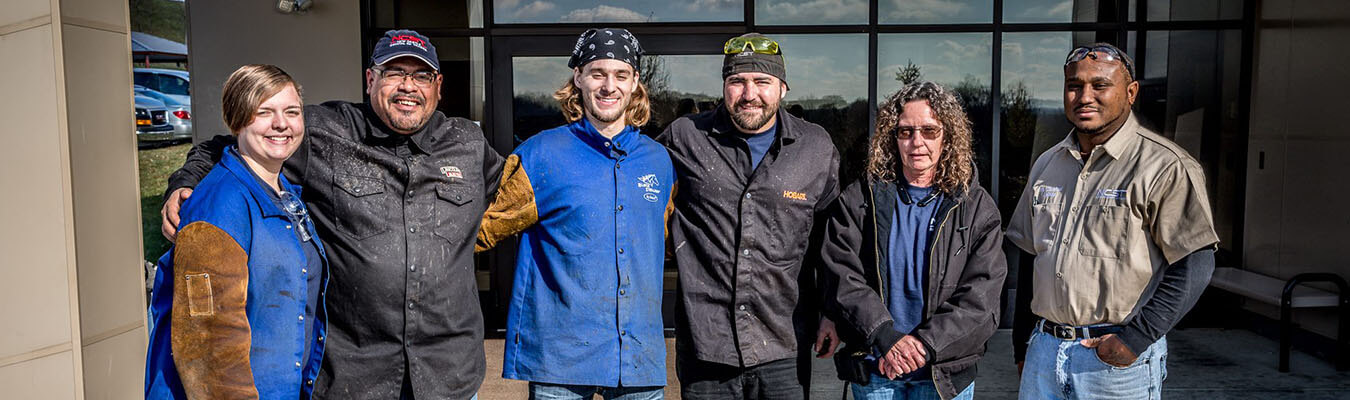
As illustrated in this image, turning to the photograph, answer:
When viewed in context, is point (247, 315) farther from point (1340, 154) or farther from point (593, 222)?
point (1340, 154)

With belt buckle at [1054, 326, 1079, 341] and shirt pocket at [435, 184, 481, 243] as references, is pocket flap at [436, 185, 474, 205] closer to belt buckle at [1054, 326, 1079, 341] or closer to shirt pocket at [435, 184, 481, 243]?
shirt pocket at [435, 184, 481, 243]

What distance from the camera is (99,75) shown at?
11.2 ft

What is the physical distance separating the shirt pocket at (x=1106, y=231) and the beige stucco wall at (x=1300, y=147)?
4652mm

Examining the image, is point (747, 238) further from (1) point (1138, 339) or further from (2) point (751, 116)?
(1) point (1138, 339)

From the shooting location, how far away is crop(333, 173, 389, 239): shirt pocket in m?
2.55

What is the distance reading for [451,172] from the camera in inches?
107

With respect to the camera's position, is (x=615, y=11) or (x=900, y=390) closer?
(x=900, y=390)

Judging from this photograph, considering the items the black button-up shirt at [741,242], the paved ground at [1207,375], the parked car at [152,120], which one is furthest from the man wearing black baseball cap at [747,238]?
the parked car at [152,120]

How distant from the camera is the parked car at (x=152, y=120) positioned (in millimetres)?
20198

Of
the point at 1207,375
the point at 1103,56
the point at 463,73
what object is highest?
the point at 463,73

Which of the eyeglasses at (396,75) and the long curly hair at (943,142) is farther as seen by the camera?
the long curly hair at (943,142)

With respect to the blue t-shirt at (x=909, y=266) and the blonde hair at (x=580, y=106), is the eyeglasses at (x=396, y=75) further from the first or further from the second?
the blue t-shirt at (x=909, y=266)

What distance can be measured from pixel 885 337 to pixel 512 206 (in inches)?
51.9

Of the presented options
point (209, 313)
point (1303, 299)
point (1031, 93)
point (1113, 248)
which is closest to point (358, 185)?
point (209, 313)
